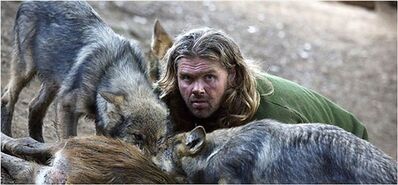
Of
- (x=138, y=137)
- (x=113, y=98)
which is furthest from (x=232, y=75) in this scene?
(x=113, y=98)

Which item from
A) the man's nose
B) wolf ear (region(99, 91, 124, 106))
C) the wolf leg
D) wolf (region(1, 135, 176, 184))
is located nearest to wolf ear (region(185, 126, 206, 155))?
wolf (region(1, 135, 176, 184))

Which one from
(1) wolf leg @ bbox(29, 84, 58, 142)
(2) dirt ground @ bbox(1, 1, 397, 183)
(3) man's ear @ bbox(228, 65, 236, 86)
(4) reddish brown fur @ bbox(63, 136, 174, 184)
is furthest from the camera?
(2) dirt ground @ bbox(1, 1, 397, 183)

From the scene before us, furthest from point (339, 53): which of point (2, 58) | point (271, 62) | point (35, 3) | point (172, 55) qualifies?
point (172, 55)

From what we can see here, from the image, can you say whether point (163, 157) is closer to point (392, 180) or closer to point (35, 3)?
point (392, 180)

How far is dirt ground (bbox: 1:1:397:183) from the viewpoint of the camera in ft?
38.4

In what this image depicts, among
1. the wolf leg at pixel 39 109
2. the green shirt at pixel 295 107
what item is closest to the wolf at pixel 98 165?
the green shirt at pixel 295 107

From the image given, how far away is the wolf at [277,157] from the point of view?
440 centimetres

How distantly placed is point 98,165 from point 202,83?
1.18m

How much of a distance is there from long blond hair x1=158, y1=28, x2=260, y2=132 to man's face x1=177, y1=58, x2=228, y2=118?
0.16 feet

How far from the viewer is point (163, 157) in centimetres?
487

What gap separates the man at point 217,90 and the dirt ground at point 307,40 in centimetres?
438

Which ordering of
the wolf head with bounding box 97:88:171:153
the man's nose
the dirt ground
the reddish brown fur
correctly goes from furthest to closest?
the dirt ground < the wolf head with bounding box 97:88:171:153 < the man's nose < the reddish brown fur

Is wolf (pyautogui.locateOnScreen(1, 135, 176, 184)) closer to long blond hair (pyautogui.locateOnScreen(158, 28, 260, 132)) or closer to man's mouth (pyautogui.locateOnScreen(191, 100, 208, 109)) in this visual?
man's mouth (pyautogui.locateOnScreen(191, 100, 208, 109))

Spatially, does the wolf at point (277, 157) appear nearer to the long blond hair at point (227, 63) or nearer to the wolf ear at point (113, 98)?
the long blond hair at point (227, 63)
